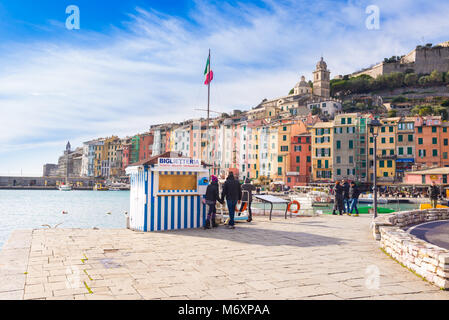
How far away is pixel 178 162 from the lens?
10.3 metres

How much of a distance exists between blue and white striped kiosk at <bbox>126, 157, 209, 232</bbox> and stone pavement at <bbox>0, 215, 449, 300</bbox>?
1048 mm

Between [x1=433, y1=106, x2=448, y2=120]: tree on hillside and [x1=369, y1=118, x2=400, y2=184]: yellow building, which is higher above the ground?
[x1=433, y1=106, x2=448, y2=120]: tree on hillside

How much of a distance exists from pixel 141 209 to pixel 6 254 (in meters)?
3.95

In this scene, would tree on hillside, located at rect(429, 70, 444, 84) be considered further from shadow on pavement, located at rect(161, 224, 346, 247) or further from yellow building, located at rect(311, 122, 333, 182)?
shadow on pavement, located at rect(161, 224, 346, 247)

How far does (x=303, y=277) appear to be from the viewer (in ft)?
16.5

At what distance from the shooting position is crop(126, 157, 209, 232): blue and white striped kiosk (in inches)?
384

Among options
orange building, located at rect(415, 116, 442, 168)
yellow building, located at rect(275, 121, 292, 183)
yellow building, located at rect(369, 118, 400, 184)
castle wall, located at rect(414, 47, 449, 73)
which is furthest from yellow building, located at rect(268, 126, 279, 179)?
castle wall, located at rect(414, 47, 449, 73)

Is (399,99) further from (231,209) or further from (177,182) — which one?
(177,182)

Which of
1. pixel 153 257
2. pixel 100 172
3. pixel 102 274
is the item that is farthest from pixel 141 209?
pixel 100 172

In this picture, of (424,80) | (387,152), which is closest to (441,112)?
(424,80)

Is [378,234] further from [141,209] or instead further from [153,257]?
[141,209]

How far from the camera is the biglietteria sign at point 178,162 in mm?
9999

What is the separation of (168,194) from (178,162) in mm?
954

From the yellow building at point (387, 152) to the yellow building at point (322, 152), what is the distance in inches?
274
